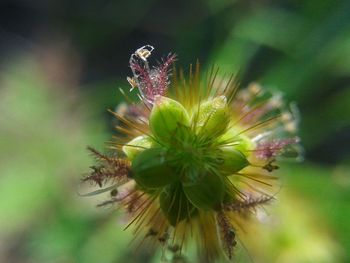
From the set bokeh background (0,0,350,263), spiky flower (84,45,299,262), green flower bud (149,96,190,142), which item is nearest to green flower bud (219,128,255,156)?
spiky flower (84,45,299,262)

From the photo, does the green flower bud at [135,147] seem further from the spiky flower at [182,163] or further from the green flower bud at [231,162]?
the green flower bud at [231,162]

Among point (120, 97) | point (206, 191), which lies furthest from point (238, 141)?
point (120, 97)

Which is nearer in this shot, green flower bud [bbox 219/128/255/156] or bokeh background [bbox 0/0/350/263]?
green flower bud [bbox 219/128/255/156]

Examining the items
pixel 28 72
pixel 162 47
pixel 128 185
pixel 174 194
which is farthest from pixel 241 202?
pixel 28 72

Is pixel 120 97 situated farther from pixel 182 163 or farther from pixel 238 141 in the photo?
pixel 182 163

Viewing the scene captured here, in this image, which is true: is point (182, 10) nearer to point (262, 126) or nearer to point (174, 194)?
point (262, 126)

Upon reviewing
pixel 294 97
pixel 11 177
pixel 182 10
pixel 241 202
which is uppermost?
pixel 182 10

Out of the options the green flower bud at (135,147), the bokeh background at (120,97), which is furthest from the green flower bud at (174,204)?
the bokeh background at (120,97)

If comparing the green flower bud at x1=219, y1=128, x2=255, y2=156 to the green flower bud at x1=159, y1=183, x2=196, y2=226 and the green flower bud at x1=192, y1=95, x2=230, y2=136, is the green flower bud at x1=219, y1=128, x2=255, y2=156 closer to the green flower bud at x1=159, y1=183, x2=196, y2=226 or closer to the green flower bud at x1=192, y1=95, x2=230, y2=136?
the green flower bud at x1=192, y1=95, x2=230, y2=136
